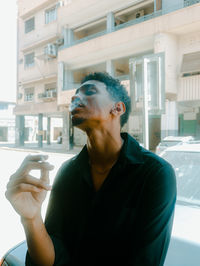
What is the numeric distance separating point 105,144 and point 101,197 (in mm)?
314

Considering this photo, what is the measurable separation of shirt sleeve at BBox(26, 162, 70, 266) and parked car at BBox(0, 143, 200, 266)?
17.2 inches

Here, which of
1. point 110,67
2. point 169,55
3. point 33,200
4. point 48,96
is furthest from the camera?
point 48,96

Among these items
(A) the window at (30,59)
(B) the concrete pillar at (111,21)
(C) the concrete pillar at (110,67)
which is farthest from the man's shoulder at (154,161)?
(A) the window at (30,59)

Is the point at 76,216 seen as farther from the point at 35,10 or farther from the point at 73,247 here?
the point at 35,10

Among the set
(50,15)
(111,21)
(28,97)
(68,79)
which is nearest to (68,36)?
(68,79)

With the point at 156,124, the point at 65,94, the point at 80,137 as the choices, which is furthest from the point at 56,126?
the point at 156,124

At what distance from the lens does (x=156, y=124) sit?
1703 cm

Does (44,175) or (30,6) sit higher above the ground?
(30,6)

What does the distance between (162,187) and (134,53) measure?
14.3m

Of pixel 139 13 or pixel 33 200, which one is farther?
pixel 139 13

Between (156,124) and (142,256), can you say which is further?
(156,124)

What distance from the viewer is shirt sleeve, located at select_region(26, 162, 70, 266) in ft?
4.15

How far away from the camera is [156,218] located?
107 centimetres

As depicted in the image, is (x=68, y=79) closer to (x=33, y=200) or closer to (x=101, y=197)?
(x=101, y=197)
